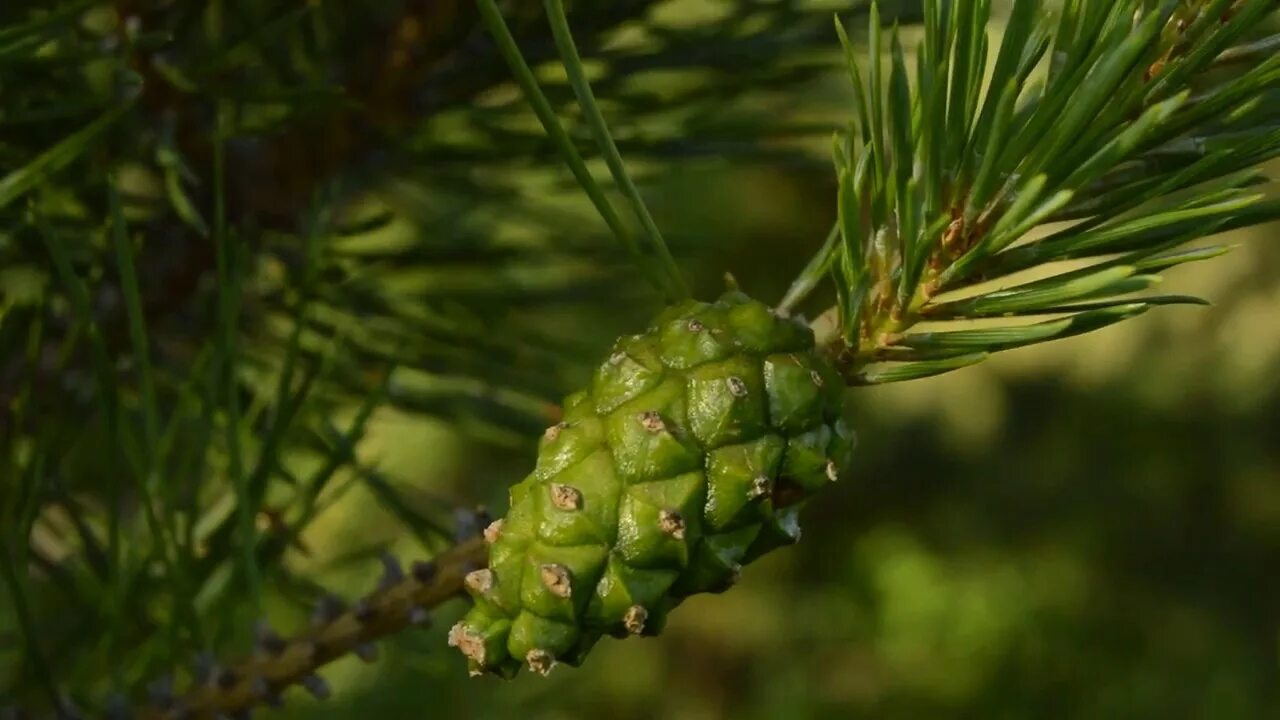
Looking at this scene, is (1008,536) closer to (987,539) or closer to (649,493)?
(987,539)

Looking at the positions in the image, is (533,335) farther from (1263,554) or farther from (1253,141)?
(1263,554)

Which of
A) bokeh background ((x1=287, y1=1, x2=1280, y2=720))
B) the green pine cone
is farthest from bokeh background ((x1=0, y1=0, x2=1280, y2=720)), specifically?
the green pine cone

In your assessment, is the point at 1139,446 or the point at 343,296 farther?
the point at 1139,446

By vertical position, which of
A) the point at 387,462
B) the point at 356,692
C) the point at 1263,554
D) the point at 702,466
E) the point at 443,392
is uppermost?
the point at 702,466

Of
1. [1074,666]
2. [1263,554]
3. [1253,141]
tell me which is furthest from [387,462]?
[1253,141]

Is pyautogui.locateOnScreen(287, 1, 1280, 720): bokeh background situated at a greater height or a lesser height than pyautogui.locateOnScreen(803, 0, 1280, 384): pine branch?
lesser

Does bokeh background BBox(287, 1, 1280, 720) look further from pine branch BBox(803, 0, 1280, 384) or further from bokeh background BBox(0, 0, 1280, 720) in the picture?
pine branch BBox(803, 0, 1280, 384)
